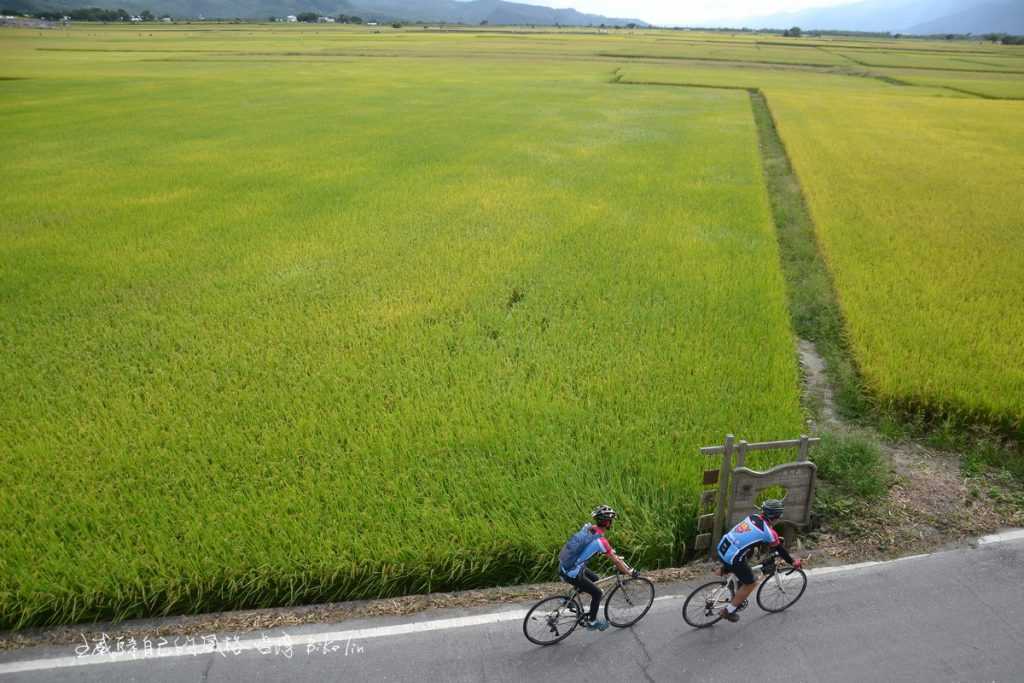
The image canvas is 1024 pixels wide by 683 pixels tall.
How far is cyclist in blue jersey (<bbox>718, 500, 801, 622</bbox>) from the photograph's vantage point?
4348 mm

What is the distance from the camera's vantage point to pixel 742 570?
14.3 ft

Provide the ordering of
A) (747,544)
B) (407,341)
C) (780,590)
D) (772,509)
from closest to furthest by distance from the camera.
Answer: (747,544), (772,509), (780,590), (407,341)

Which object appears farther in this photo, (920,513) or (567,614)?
(920,513)

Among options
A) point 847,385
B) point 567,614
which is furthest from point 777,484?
point 847,385

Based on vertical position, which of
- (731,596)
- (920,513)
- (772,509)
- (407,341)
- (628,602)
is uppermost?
(772,509)

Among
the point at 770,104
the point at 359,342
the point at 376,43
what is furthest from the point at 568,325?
the point at 376,43

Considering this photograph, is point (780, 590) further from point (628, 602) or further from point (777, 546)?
point (628, 602)

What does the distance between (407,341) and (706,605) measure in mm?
5337

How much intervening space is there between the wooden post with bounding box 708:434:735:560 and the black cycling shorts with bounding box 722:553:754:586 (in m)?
0.83

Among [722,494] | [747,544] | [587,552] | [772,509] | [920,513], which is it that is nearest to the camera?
[587,552]

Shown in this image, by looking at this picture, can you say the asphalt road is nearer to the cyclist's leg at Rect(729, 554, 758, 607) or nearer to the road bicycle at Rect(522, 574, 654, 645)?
the road bicycle at Rect(522, 574, 654, 645)

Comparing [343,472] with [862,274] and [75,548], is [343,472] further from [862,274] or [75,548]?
[862,274]

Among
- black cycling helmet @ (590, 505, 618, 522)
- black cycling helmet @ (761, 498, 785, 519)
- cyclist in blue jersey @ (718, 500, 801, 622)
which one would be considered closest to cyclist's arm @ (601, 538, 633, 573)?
black cycling helmet @ (590, 505, 618, 522)

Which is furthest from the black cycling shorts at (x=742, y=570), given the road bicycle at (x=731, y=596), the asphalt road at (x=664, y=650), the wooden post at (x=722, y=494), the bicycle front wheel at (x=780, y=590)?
the wooden post at (x=722, y=494)
